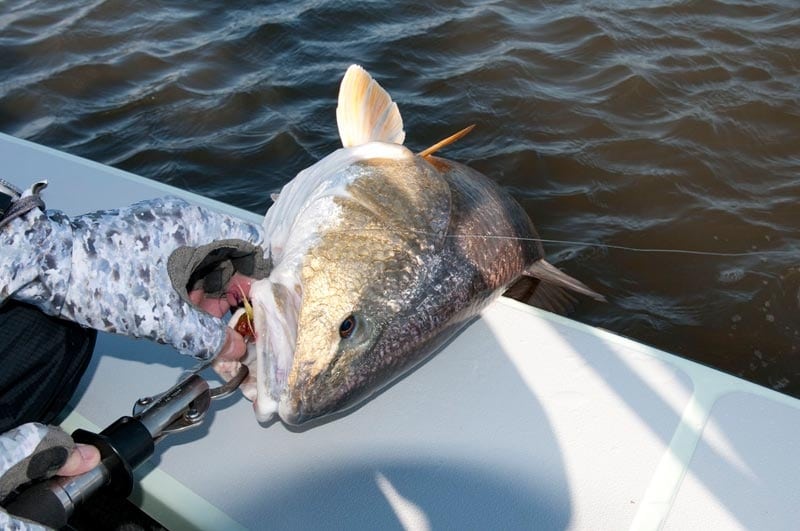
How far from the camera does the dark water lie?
3736mm

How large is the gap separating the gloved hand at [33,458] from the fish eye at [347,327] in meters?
0.70

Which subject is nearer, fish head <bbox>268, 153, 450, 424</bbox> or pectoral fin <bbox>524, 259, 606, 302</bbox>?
fish head <bbox>268, 153, 450, 424</bbox>

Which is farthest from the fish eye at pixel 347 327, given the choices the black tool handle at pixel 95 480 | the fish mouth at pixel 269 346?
the black tool handle at pixel 95 480

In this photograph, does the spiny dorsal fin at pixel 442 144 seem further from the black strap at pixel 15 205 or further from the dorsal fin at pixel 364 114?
the black strap at pixel 15 205

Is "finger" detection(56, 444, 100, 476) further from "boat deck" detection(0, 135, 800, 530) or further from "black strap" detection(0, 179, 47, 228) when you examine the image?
"black strap" detection(0, 179, 47, 228)

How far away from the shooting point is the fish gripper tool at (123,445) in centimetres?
174

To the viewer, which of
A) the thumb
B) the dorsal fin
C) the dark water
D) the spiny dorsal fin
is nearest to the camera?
the thumb

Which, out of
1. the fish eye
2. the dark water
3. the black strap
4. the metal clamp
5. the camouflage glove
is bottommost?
the dark water

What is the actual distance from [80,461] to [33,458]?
0.40ft

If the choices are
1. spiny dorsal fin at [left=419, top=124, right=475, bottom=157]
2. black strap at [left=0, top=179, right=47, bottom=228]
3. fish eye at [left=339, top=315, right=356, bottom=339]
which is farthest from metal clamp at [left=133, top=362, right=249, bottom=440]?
spiny dorsal fin at [left=419, top=124, right=475, bottom=157]

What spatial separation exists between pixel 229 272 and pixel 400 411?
0.65 metres

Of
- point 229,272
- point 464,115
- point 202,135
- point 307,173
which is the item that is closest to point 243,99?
point 202,135

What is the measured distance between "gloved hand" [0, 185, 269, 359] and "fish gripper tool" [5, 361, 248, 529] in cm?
15

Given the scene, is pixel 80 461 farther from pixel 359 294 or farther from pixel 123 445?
pixel 359 294
